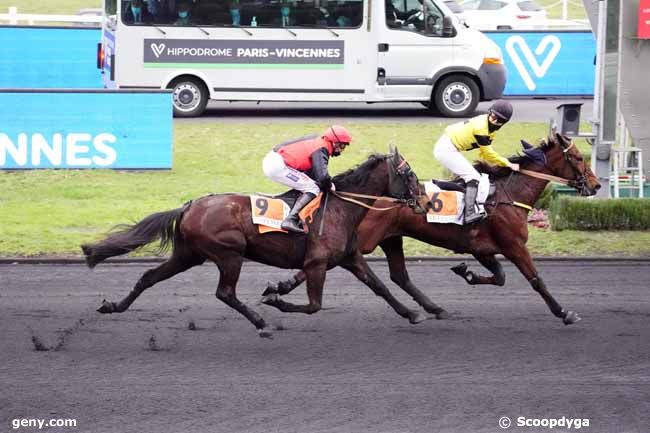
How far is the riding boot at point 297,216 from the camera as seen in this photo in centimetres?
1006

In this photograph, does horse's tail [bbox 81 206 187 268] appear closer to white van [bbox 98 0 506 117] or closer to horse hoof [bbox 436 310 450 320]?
horse hoof [bbox 436 310 450 320]

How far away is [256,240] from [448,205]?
1972 millimetres

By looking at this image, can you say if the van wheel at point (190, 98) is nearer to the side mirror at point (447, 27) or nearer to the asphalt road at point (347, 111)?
→ the asphalt road at point (347, 111)

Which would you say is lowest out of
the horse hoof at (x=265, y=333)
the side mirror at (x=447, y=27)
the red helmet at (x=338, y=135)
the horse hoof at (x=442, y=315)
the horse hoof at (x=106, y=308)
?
the horse hoof at (x=442, y=315)

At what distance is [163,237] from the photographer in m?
10.4

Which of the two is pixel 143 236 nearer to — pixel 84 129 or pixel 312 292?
pixel 312 292

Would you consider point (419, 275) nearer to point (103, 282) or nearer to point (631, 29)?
point (103, 282)

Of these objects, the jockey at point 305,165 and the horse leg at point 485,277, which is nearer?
the jockey at point 305,165

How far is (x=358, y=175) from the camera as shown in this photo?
10461 mm

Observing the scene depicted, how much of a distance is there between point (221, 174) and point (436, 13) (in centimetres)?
598

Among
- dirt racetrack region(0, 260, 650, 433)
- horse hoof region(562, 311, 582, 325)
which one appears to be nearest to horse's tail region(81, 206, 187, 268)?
dirt racetrack region(0, 260, 650, 433)

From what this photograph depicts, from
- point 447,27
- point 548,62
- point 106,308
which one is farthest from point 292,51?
point 106,308

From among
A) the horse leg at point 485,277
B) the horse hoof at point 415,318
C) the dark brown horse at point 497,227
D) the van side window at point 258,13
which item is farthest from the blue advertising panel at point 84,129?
the horse hoof at point 415,318

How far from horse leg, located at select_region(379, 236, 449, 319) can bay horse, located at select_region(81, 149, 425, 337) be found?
1.34ft
